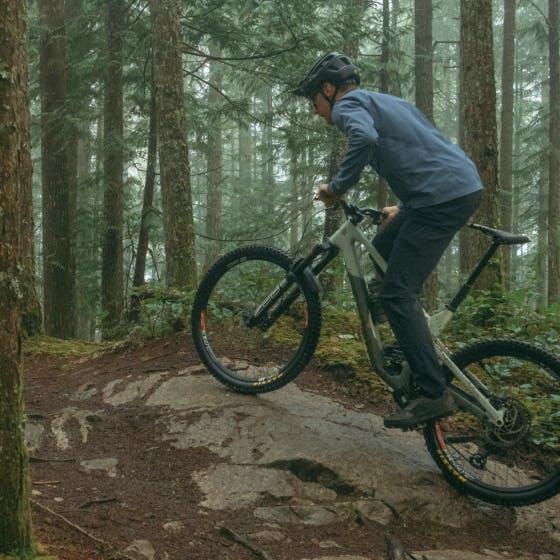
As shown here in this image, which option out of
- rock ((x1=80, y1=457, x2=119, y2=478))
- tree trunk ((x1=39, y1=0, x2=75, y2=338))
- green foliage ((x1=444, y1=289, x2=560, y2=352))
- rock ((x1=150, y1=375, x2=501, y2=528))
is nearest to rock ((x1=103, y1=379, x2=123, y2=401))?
rock ((x1=150, y1=375, x2=501, y2=528))

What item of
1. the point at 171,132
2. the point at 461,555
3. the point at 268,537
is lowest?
the point at 461,555

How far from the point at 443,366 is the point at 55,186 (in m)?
9.22

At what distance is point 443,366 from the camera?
4.60 m

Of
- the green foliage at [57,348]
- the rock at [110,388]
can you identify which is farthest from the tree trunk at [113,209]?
the rock at [110,388]

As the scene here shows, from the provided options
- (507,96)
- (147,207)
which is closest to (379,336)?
(147,207)

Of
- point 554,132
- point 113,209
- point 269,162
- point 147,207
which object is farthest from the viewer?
point 269,162

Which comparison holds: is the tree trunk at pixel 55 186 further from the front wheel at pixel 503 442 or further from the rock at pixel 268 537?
the rock at pixel 268 537

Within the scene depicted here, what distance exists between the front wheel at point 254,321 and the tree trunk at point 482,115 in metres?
3.24

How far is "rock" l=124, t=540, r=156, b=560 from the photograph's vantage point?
332cm

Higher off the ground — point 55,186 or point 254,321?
point 55,186

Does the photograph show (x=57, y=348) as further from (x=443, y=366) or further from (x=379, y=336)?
(x=443, y=366)

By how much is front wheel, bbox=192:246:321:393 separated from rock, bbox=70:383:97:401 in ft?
3.90

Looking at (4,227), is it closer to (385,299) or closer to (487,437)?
(385,299)

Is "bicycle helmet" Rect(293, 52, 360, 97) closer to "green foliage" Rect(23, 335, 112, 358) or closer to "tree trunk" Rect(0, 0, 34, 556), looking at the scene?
"tree trunk" Rect(0, 0, 34, 556)
